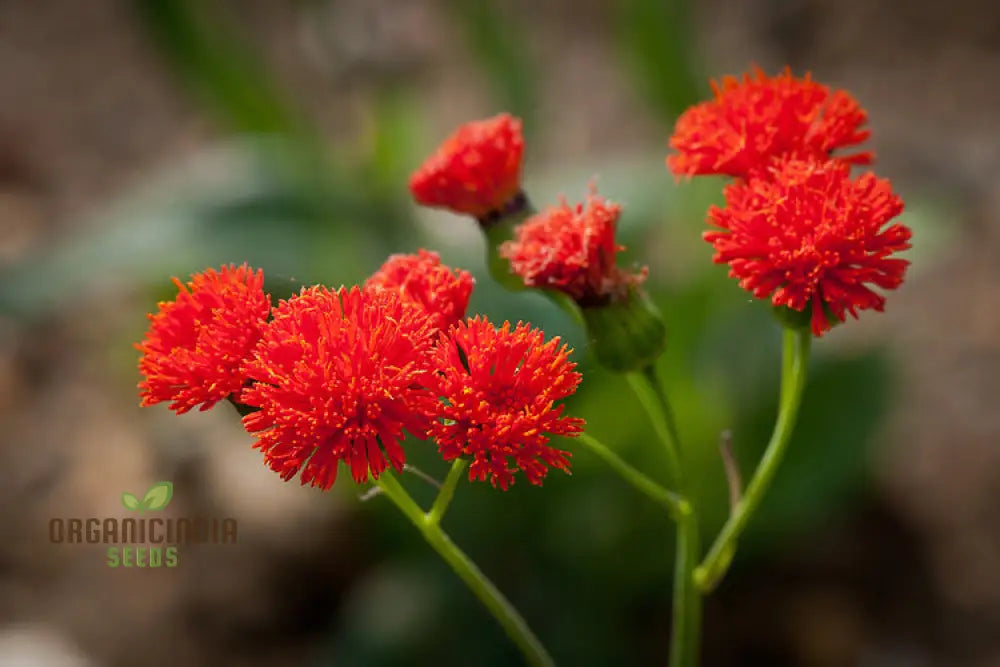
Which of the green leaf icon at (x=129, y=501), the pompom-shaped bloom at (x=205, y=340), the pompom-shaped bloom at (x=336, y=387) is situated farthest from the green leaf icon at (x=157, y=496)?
the pompom-shaped bloom at (x=336, y=387)

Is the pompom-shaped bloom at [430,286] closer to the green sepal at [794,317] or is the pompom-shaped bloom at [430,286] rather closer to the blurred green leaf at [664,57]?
the green sepal at [794,317]

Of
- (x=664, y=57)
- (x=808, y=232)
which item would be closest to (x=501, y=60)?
(x=664, y=57)

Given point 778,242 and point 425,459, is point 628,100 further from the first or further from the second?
point 778,242

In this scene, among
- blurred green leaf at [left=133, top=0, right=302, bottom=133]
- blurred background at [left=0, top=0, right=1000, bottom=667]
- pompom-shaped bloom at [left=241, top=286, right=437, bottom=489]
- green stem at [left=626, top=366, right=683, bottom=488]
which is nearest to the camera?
pompom-shaped bloom at [left=241, top=286, right=437, bottom=489]

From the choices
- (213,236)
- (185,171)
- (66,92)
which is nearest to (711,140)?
(213,236)

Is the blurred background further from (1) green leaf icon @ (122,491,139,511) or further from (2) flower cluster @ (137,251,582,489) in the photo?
(2) flower cluster @ (137,251,582,489)

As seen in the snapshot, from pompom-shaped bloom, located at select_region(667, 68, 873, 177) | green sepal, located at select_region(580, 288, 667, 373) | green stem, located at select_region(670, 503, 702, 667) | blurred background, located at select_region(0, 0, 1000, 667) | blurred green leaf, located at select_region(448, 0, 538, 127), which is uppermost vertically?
pompom-shaped bloom, located at select_region(667, 68, 873, 177)

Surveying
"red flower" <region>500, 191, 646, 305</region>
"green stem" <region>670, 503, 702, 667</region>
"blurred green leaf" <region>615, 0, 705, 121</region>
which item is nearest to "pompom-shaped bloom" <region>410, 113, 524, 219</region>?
"red flower" <region>500, 191, 646, 305</region>
